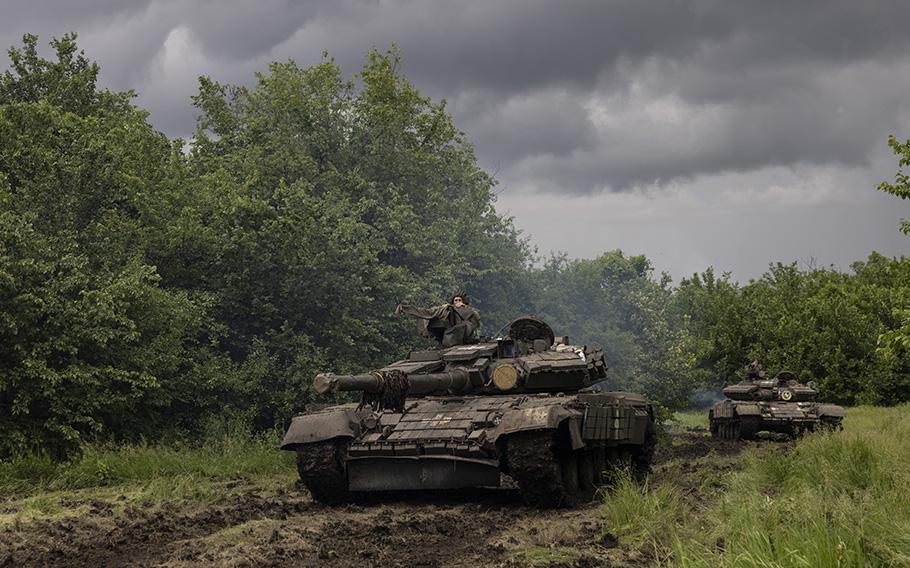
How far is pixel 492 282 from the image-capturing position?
3634 cm

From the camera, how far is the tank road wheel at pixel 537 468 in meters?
10.7

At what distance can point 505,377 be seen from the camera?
1262 cm

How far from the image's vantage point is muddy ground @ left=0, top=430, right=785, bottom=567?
A: 8.10m

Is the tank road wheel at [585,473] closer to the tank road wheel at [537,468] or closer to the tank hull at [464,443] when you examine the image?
the tank hull at [464,443]

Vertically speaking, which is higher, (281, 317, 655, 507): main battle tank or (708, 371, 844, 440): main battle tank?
(281, 317, 655, 507): main battle tank

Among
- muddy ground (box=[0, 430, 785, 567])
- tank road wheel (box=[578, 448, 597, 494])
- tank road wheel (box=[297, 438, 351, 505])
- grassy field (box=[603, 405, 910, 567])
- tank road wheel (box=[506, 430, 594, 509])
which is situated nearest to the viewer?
grassy field (box=[603, 405, 910, 567])

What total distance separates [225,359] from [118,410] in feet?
12.0

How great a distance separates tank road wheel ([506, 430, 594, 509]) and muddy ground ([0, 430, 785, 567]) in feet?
0.76

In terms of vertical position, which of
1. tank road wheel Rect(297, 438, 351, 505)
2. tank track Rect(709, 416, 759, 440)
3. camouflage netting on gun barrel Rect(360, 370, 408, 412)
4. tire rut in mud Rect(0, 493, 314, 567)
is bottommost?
tank track Rect(709, 416, 759, 440)

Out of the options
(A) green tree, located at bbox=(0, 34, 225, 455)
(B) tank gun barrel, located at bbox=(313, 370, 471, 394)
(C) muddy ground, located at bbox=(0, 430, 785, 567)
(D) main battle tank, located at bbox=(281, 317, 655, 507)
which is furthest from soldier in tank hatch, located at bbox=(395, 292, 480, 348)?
(A) green tree, located at bbox=(0, 34, 225, 455)

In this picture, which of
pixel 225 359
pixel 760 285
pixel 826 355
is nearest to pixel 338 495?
pixel 225 359

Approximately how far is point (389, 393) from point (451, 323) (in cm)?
303

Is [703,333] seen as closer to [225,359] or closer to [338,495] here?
[225,359]

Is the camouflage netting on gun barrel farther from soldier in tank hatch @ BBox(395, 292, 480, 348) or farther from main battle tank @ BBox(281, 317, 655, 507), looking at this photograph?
soldier in tank hatch @ BBox(395, 292, 480, 348)
